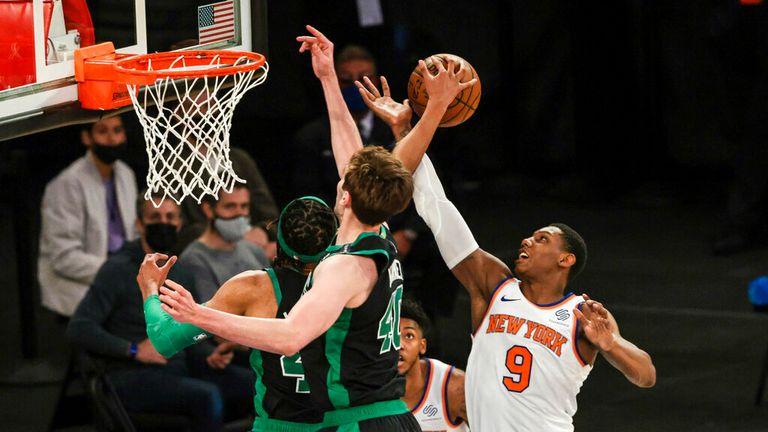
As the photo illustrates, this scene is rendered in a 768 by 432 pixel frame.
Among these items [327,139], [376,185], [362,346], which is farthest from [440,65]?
[327,139]

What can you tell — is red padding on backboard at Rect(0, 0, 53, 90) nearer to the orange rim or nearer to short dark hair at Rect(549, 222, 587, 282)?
the orange rim

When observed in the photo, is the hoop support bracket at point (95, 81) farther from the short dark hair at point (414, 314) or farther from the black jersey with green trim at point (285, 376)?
the short dark hair at point (414, 314)

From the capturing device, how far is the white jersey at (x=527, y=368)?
5160 millimetres

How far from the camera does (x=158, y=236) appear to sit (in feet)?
→ 23.5

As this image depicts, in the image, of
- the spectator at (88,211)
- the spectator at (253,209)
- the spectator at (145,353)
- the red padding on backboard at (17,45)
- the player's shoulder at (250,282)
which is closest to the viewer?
the player's shoulder at (250,282)

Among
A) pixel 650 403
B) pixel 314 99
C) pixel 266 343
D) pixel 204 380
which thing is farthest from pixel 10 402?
pixel 314 99

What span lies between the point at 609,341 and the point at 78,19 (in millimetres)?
2803

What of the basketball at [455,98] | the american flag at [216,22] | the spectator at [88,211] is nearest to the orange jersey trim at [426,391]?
the basketball at [455,98]

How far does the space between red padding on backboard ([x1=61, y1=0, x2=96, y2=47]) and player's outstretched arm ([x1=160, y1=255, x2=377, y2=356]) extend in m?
2.02

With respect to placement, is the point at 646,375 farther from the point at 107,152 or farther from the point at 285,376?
the point at 107,152

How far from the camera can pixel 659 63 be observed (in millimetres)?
15414

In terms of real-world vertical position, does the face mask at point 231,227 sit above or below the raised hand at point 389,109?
below

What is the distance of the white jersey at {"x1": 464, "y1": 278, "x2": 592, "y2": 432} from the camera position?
5.16 m

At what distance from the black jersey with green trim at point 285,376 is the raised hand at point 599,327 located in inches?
43.6
